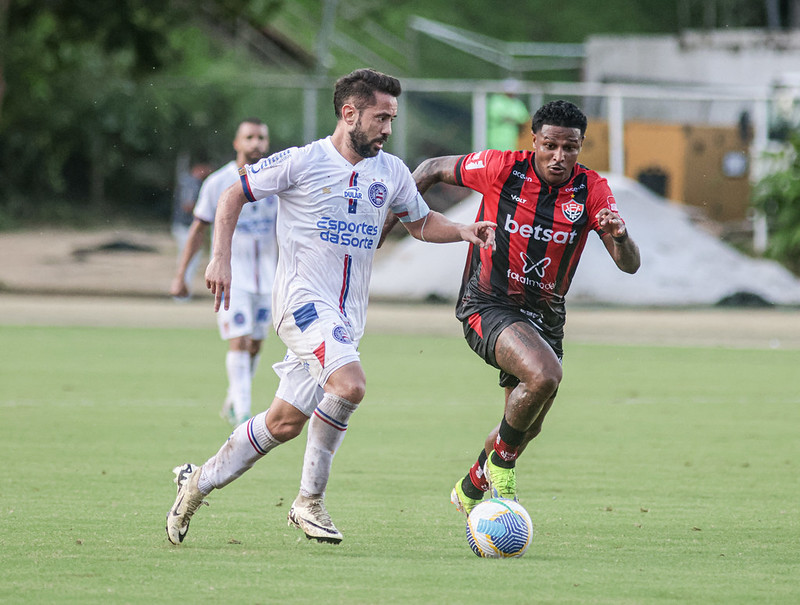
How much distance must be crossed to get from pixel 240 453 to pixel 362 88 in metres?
1.81

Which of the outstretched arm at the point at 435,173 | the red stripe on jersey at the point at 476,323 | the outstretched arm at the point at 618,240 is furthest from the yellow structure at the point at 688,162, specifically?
the outstretched arm at the point at 618,240

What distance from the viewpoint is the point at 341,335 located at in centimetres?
655

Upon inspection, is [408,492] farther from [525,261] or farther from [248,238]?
[248,238]

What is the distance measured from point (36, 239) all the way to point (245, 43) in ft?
44.8

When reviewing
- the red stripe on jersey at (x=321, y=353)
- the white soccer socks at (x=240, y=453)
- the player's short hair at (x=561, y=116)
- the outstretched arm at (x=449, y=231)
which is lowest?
the white soccer socks at (x=240, y=453)

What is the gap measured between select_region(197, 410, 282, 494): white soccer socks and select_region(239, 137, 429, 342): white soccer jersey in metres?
0.54

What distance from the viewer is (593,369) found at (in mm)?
16344

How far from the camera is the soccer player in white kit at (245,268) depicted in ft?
35.8

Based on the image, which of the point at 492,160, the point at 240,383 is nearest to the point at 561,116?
the point at 492,160

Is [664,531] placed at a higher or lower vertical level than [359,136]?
lower

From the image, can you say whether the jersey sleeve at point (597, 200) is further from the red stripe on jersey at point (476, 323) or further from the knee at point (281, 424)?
the knee at point (281, 424)

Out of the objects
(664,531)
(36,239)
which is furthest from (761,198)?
(664,531)

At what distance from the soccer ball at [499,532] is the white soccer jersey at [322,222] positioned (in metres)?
1.05

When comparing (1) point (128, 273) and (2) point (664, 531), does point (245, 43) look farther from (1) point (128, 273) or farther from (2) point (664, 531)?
(2) point (664, 531)
